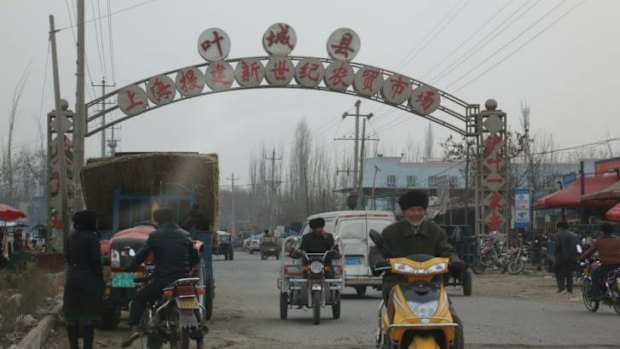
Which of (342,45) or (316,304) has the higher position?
(342,45)

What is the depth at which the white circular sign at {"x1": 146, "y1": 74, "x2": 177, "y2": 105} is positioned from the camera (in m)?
29.6

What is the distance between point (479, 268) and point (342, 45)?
9.93m

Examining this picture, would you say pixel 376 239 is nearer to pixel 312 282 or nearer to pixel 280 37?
pixel 312 282

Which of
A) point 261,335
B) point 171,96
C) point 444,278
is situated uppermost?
point 171,96

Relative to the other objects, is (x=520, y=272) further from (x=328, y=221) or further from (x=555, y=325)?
(x=555, y=325)

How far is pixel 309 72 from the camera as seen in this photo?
97.7 ft

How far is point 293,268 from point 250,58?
1502cm

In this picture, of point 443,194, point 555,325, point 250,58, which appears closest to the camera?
point 555,325

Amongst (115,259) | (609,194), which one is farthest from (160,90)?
(115,259)

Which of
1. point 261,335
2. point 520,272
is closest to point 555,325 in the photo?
point 261,335

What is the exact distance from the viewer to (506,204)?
106 feet

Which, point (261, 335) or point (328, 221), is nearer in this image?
point (261, 335)

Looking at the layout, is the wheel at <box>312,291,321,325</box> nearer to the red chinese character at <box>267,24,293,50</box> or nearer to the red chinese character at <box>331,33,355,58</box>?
the red chinese character at <box>267,24,293,50</box>

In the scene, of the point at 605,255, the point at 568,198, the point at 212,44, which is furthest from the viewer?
the point at 568,198
